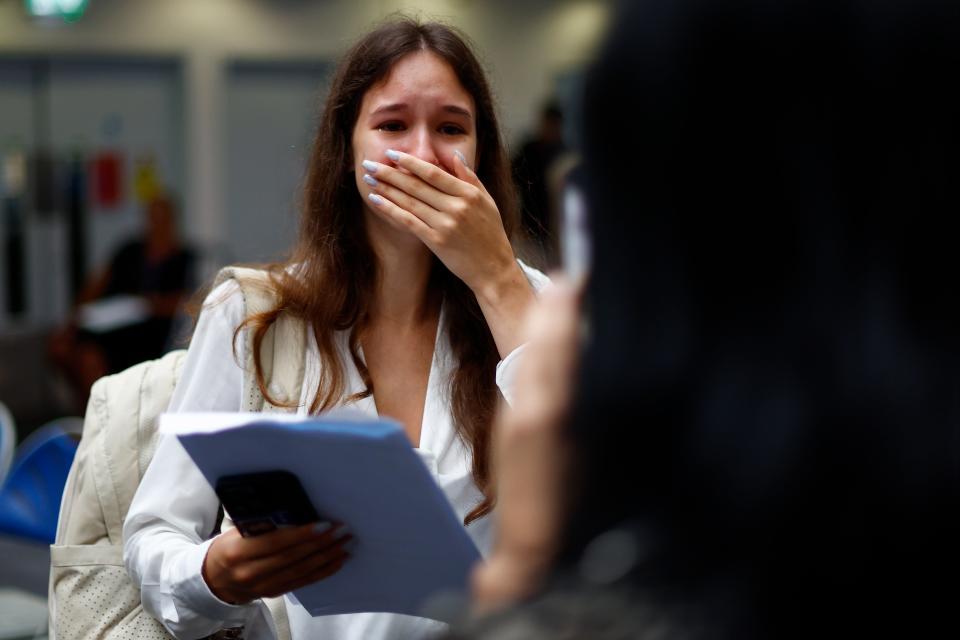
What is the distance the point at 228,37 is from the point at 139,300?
307cm

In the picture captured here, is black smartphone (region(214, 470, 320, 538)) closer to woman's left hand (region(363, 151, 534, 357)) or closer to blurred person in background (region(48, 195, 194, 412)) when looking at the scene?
woman's left hand (region(363, 151, 534, 357))

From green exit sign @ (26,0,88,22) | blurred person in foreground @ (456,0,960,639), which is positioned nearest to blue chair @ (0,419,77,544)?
blurred person in foreground @ (456,0,960,639)

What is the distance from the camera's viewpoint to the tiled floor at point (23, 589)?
305cm

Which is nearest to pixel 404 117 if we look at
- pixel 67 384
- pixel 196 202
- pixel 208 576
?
pixel 208 576

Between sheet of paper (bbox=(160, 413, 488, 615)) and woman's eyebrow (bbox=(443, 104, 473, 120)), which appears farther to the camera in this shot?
woman's eyebrow (bbox=(443, 104, 473, 120))

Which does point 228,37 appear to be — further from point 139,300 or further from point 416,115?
point 416,115

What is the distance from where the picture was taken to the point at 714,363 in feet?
2.94

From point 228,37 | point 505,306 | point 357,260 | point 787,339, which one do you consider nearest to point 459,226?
point 505,306

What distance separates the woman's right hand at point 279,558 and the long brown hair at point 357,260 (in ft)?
1.14

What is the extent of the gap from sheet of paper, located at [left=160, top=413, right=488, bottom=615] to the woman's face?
67 centimetres

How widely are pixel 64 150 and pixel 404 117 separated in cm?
770

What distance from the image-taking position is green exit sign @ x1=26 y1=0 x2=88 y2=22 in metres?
8.59

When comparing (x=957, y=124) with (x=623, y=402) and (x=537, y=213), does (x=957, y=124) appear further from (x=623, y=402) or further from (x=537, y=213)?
(x=537, y=213)

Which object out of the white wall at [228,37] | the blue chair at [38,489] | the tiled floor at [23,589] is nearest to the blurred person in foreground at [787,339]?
the blue chair at [38,489]
